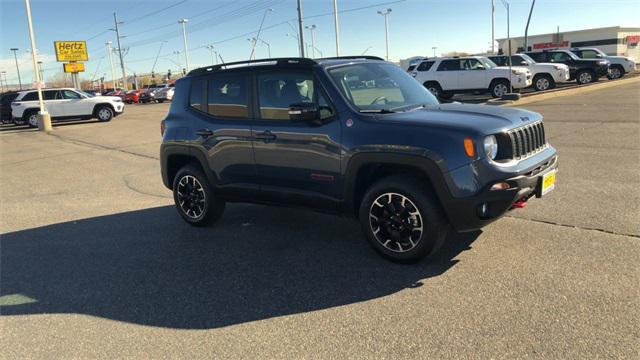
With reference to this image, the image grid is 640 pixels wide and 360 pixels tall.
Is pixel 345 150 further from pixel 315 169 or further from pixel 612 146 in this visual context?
pixel 612 146

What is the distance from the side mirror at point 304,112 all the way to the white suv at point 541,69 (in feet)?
66.2

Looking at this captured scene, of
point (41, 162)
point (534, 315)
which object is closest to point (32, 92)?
point (41, 162)

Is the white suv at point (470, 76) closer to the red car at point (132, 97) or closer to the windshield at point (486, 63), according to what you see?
the windshield at point (486, 63)

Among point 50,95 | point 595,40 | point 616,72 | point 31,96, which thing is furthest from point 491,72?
point 595,40

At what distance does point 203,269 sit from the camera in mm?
4789

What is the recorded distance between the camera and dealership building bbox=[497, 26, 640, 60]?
7338 centimetres

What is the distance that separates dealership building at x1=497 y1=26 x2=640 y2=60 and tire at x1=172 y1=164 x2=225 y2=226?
237ft

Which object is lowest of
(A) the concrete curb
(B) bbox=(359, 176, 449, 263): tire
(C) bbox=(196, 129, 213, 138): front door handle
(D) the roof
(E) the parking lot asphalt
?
(E) the parking lot asphalt

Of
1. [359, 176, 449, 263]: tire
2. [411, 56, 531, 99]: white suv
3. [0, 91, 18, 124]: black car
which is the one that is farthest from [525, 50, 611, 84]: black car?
[0, 91, 18, 124]: black car

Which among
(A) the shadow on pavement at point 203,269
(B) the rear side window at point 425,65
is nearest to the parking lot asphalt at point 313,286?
(A) the shadow on pavement at point 203,269

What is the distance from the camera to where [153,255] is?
5.25m

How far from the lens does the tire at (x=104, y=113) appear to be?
2614 cm

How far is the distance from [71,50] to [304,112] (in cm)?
5482

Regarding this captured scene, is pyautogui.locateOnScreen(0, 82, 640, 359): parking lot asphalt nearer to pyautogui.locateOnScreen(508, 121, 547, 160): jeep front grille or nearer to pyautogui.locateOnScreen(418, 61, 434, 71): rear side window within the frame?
pyautogui.locateOnScreen(508, 121, 547, 160): jeep front grille
